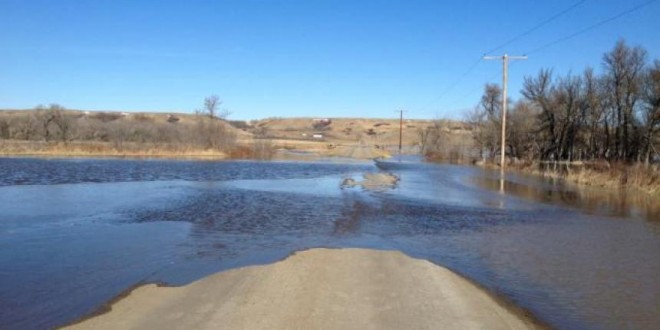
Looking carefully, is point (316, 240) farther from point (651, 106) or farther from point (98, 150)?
point (98, 150)

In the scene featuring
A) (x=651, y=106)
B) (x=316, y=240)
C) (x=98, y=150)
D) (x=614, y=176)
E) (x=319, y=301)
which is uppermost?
(x=651, y=106)

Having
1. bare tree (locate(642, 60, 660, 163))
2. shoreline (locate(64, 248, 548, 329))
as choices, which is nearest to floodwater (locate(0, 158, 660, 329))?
shoreline (locate(64, 248, 548, 329))

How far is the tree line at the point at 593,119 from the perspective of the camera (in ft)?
153

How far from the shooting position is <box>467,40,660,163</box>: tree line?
46750 mm

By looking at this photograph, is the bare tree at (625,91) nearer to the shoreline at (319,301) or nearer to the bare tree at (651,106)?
the bare tree at (651,106)

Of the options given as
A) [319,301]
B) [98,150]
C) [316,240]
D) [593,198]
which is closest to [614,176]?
[593,198]

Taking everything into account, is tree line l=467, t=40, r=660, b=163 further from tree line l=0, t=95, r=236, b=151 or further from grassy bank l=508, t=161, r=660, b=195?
tree line l=0, t=95, r=236, b=151

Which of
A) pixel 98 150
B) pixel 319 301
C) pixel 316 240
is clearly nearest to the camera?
pixel 319 301

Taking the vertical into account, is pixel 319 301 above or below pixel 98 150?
below

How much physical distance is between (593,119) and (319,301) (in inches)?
2061

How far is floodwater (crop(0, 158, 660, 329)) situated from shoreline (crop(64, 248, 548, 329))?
24.5 inches

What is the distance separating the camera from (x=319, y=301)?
8.08 meters

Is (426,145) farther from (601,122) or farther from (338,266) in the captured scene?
(338,266)

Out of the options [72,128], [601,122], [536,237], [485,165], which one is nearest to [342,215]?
[536,237]
